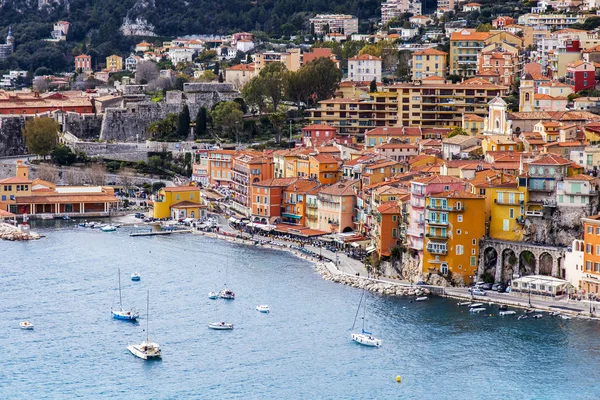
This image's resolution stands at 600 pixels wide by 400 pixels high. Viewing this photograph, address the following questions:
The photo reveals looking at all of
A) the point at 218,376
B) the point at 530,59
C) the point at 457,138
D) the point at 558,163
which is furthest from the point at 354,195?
the point at 530,59

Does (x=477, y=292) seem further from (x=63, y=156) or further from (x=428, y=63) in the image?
(x=428, y=63)

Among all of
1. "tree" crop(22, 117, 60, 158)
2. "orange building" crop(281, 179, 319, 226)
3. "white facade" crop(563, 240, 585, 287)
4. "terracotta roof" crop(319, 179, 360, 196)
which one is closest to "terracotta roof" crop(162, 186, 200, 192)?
"orange building" crop(281, 179, 319, 226)

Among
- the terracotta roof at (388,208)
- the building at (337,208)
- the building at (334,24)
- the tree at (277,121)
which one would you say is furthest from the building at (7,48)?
the terracotta roof at (388,208)

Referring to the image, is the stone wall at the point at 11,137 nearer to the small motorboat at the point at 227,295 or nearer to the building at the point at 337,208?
the building at the point at 337,208

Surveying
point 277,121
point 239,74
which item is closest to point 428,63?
point 277,121

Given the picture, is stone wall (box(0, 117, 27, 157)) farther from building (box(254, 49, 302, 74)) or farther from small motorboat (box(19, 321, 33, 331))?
small motorboat (box(19, 321, 33, 331))

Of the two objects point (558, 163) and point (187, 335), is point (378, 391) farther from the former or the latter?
point (558, 163)

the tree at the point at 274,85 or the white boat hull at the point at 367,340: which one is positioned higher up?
the tree at the point at 274,85
